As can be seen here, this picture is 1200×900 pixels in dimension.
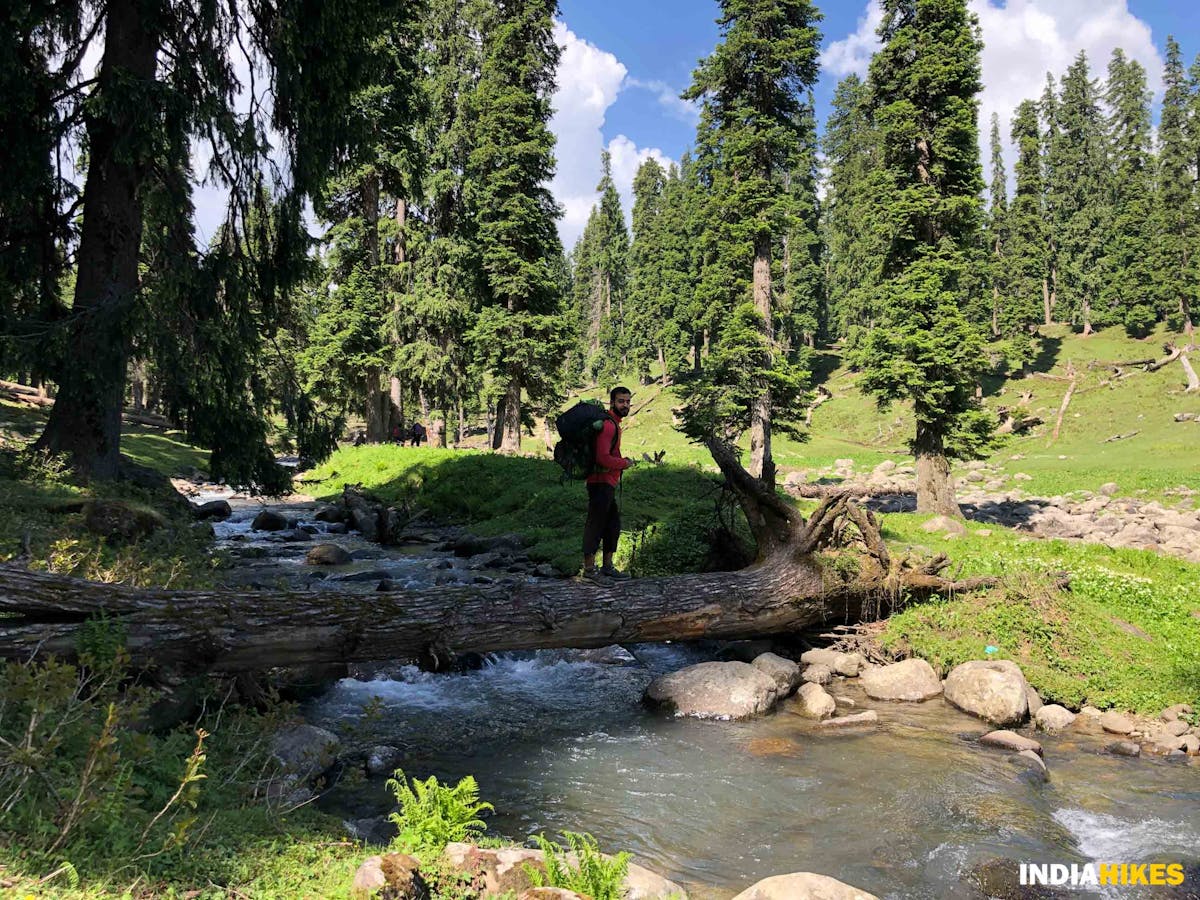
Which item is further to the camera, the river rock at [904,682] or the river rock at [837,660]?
the river rock at [837,660]

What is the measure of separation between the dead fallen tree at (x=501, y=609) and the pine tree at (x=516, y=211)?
2049 centimetres

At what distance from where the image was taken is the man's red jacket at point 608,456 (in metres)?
9.30

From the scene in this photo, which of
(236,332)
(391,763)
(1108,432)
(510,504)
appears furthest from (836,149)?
(391,763)

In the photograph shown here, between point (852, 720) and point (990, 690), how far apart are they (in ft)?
5.64

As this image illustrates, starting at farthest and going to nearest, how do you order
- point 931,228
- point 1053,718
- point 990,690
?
point 931,228
point 990,690
point 1053,718

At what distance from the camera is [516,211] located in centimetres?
2981

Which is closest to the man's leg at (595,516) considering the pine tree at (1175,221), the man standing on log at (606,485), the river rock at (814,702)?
the man standing on log at (606,485)

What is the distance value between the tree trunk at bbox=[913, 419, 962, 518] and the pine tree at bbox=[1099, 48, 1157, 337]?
5007 cm

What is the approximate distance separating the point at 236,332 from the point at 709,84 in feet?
63.9

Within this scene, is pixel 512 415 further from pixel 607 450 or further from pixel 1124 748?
pixel 1124 748

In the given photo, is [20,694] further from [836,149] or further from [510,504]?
[836,149]

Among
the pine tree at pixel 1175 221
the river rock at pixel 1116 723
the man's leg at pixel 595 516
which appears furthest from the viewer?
the pine tree at pixel 1175 221

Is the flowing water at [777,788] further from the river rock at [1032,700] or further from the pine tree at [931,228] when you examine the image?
the pine tree at [931,228]

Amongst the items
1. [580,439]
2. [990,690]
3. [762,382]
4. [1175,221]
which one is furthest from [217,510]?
[1175,221]
